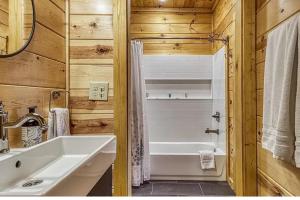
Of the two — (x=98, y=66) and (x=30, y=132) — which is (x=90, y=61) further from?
(x=30, y=132)

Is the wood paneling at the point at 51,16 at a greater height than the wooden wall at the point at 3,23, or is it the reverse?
the wood paneling at the point at 51,16

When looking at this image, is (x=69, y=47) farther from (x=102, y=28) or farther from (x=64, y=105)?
(x=64, y=105)

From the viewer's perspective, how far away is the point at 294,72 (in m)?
1.18

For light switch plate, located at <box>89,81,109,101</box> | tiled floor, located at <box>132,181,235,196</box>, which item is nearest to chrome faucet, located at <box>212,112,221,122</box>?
tiled floor, located at <box>132,181,235,196</box>

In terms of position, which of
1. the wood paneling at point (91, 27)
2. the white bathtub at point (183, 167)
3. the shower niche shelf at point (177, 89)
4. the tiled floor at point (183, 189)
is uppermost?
the wood paneling at point (91, 27)

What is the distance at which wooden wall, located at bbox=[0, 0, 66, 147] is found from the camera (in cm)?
124

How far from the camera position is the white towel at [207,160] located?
3141 millimetres

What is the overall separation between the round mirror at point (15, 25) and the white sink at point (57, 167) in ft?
1.70

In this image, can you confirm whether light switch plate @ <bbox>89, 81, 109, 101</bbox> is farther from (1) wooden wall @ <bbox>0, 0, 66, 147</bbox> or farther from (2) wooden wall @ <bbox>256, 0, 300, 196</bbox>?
(2) wooden wall @ <bbox>256, 0, 300, 196</bbox>

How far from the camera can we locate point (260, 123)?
172cm

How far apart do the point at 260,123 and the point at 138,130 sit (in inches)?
64.7

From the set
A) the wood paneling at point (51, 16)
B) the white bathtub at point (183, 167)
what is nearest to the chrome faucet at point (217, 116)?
the white bathtub at point (183, 167)

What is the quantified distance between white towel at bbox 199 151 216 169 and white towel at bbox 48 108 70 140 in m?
2.01

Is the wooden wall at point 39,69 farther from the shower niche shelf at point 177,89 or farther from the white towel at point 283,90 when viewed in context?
the shower niche shelf at point 177,89
